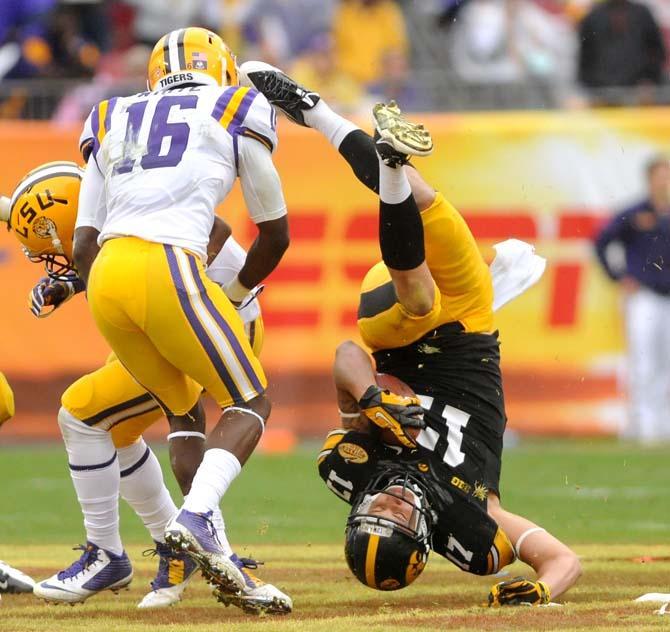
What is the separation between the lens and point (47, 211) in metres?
5.72

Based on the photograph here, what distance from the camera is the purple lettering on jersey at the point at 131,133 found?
5219 mm

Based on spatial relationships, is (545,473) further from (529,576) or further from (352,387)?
(352,387)

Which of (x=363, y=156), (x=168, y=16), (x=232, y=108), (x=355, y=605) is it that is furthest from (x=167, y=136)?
(x=168, y=16)

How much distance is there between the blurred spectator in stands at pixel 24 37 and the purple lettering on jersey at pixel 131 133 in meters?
7.85

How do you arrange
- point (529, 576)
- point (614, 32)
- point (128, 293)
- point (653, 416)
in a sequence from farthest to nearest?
1. point (614, 32)
2. point (653, 416)
3. point (529, 576)
4. point (128, 293)

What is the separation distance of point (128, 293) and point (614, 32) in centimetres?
900

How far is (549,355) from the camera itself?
38.7ft

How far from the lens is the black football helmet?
5.11m

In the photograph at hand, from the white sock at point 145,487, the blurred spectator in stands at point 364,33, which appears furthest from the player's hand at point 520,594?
the blurred spectator in stands at point 364,33

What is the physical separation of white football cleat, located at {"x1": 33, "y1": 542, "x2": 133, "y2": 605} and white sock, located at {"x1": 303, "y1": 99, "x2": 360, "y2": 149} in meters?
1.82

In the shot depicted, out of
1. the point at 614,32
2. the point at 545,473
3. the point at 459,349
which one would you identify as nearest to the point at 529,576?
the point at 459,349

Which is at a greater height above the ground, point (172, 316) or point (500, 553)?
point (172, 316)

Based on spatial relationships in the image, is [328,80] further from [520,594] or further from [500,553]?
[520,594]

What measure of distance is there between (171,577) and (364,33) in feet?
29.4
